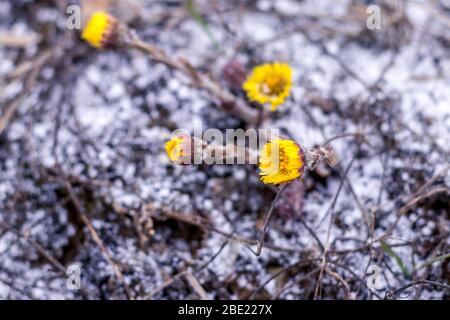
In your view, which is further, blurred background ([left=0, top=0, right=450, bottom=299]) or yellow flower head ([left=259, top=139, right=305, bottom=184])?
blurred background ([left=0, top=0, right=450, bottom=299])

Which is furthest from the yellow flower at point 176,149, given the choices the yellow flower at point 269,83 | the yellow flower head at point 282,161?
the yellow flower at point 269,83

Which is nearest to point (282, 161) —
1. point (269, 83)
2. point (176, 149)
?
point (176, 149)

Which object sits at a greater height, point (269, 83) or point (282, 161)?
point (269, 83)

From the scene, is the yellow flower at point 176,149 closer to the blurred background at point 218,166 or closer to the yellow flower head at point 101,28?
the blurred background at point 218,166

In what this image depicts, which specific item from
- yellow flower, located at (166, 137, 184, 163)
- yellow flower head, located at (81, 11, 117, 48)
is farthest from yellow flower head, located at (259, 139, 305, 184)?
yellow flower head, located at (81, 11, 117, 48)

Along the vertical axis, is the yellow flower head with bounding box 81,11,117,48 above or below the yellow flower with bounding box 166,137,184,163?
above

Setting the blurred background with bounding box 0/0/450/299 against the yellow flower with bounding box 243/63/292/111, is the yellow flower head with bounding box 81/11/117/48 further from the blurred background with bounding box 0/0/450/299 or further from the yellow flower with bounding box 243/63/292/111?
the yellow flower with bounding box 243/63/292/111

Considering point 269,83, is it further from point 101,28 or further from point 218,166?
point 101,28
